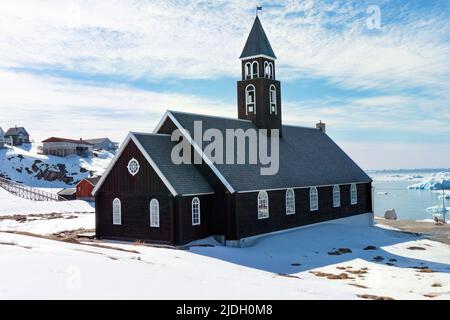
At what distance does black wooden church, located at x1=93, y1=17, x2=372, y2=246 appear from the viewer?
95.4 ft

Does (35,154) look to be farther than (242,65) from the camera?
Yes

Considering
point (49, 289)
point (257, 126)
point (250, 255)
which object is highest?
point (257, 126)

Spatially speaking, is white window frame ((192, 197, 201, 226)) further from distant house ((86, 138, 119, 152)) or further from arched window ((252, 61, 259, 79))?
distant house ((86, 138, 119, 152))

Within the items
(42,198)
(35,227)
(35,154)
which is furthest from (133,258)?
(35,154)

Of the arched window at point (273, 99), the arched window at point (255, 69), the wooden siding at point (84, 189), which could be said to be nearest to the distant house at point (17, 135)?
the wooden siding at point (84, 189)

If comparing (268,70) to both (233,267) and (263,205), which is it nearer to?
(263,205)

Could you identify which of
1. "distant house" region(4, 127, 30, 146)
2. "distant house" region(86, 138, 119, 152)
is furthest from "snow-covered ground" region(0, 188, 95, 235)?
"distant house" region(86, 138, 119, 152)

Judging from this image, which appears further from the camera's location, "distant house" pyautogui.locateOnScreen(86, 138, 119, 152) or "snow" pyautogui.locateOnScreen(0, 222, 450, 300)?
"distant house" pyautogui.locateOnScreen(86, 138, 119, 152)

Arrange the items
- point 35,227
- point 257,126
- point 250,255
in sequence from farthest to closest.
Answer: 1. point 257,126
2. point 35,227
3. point 250,255

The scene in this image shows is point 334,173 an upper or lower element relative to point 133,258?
upper

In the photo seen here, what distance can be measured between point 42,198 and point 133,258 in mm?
48034

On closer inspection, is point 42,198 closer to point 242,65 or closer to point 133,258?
point 242,65

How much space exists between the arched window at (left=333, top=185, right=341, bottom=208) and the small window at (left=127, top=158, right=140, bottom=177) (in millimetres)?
18679

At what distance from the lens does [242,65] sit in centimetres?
3925
